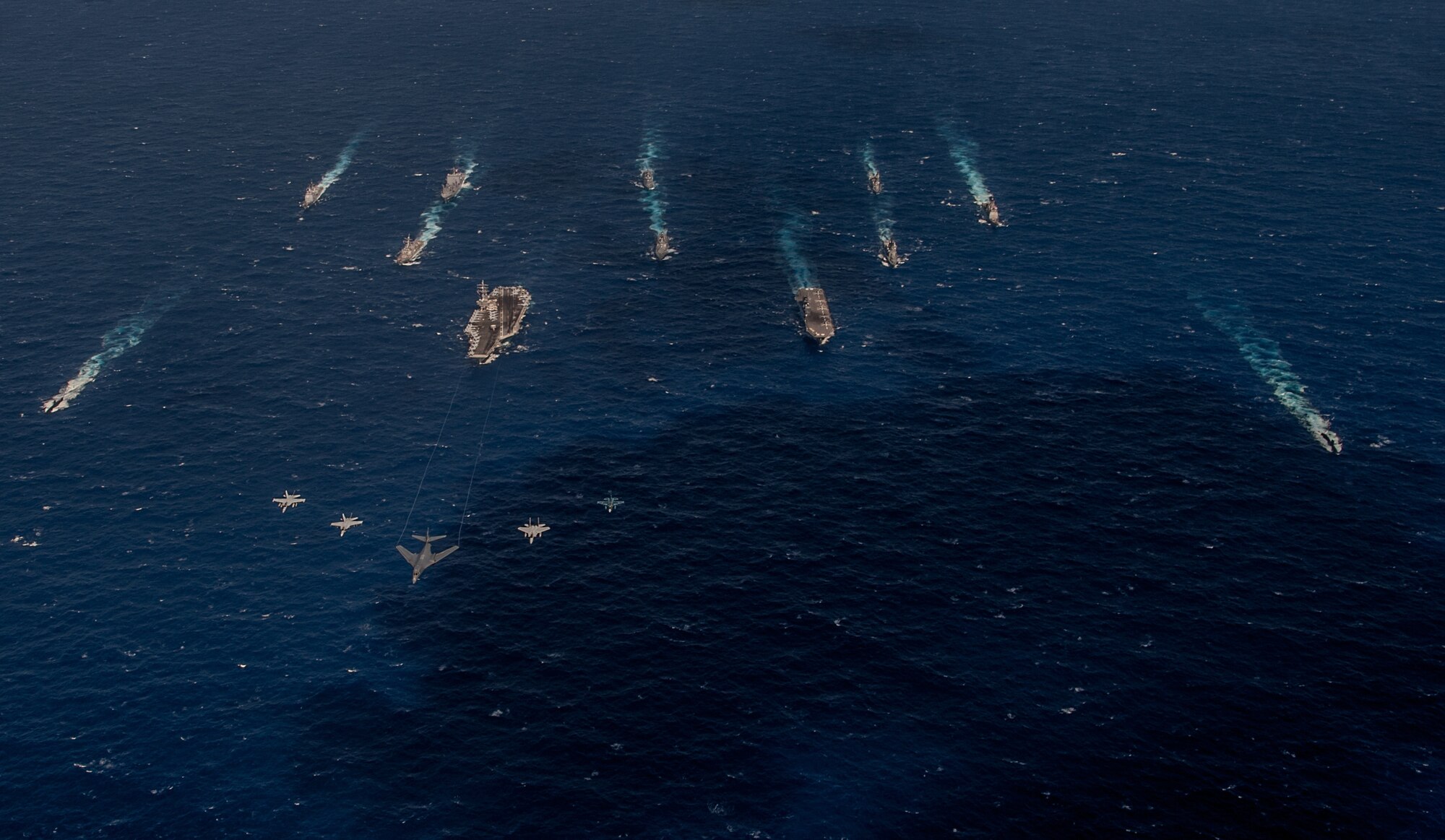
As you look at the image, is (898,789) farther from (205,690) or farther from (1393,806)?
(205,690)

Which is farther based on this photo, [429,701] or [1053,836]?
[429,701]

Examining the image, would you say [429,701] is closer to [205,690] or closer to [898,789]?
[205,690]

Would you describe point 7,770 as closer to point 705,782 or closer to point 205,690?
point 205,690

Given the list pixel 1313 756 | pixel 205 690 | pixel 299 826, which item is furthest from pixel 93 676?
pixel 1313 756

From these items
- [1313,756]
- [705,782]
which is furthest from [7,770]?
[1313,756]

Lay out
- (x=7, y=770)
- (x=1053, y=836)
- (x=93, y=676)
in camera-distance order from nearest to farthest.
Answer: (x=1053, y=836)
(x=7, y=770)
(x=93, y=676)

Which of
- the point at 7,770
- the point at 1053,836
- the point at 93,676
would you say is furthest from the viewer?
the point at 93,676

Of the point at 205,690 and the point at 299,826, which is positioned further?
the point at 205,690
